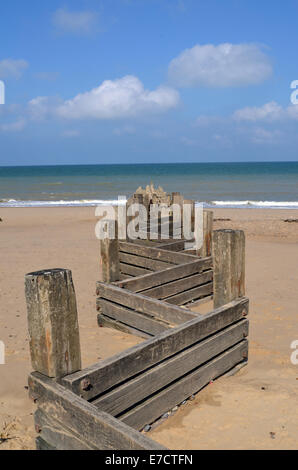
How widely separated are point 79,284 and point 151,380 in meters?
5.34

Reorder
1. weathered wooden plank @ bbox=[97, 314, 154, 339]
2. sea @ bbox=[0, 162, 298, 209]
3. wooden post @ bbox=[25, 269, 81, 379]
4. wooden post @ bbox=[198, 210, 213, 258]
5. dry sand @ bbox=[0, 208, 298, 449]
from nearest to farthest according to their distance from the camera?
1. wooden post @ bbox=[25, 269, 81, 379]
2. dry sand @ bbox=[0, 208, 298, 449]
3. weathered wooden plank @ bbox=[97, 314, 154, 339]
4. wooden post @ bbox=[198, 210, 213, 258]
5. sea @ bbox=[0, 162, 298, 209]

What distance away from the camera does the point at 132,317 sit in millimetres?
4926

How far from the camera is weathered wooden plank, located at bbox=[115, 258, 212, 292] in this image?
545 cm

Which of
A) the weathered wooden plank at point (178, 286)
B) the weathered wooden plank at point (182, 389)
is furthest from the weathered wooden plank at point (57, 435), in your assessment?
the weathered wooden plank at point (178, 286)

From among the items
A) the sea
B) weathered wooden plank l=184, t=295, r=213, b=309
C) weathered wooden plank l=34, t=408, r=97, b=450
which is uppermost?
the sea

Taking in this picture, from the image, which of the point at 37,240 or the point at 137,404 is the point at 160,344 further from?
the point at 37,240

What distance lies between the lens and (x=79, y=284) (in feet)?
27.5

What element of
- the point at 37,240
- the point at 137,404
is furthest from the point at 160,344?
the point at 37,240

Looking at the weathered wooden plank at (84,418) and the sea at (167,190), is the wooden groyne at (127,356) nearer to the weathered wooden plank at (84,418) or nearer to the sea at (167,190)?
the weathered wooden plank at (84,418)

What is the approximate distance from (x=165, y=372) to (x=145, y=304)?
1.34 metres

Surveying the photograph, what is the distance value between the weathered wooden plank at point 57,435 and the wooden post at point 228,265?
238 cm

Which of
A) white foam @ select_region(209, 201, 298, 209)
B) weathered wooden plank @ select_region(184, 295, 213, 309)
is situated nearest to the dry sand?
weathered wooden plank @ select_region(184, 295, 213, 309)

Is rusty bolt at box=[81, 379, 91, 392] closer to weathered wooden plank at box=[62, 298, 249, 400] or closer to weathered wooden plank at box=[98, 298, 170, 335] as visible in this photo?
weathered wooden plank at box=[62, 298, 249, 400]

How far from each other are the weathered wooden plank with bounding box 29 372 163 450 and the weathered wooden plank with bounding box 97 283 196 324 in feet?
5.89
